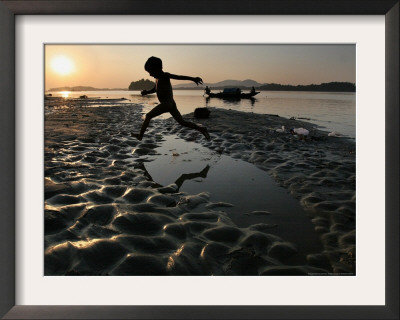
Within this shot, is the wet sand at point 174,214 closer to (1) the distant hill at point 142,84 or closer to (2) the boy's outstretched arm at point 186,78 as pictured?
(1) the distant hill at point 142,84

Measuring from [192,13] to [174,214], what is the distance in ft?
5.03

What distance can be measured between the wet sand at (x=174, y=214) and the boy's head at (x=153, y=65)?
1.03 m

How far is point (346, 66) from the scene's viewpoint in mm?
3404

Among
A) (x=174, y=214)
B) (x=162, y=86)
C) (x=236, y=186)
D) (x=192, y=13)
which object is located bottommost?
(x=174, y=214)

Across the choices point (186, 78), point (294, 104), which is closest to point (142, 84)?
point (186, 78)

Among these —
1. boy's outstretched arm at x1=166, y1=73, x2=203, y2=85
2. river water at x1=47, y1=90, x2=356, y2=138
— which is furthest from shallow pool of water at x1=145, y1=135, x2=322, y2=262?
boy's outstretched arm at x1=166, y1=73, x2=203, y2=85

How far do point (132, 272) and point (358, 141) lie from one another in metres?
1.77

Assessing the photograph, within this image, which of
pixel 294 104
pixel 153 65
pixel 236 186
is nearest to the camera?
pixel 153 65

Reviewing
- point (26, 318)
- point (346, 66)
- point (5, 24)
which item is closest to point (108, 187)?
point (26, 318)

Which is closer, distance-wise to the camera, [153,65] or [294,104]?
[153,65]

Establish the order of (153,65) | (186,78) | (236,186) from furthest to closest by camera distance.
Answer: (236,186)
(153,65)
(186,78)

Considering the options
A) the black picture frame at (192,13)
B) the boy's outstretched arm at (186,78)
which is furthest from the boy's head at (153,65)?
the black picture frame at (192,13)

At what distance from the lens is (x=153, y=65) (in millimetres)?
3287

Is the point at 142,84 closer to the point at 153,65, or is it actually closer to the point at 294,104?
the point at 153,65
